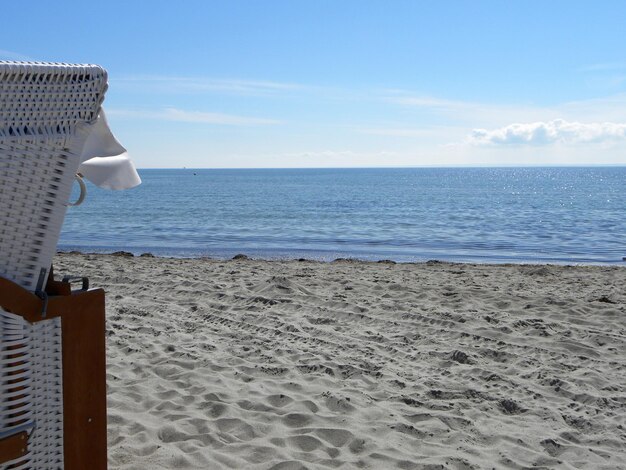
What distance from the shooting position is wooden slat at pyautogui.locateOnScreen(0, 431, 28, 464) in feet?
6.05

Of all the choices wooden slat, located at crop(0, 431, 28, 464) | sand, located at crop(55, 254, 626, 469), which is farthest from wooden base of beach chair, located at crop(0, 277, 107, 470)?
sand, located at crop(55, 254, 626, 469)

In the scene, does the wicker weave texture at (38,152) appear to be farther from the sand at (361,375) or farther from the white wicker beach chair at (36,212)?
the sand at (361,375)

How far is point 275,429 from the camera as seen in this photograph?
377cm

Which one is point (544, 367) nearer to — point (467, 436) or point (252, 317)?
point (467, 436)

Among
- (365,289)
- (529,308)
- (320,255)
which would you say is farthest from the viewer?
(320,255)

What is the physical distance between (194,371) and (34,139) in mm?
3121

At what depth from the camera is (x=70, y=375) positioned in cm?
202

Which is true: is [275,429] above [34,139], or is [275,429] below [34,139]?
below

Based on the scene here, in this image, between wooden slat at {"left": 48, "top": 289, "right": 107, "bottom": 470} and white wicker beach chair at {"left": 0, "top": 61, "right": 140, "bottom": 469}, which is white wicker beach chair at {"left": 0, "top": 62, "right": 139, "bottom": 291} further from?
wooden slat at {"left": 48, "top": 289, "right": 107, "bottom": 470}

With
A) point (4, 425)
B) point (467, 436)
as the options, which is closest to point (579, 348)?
point (467, 436)

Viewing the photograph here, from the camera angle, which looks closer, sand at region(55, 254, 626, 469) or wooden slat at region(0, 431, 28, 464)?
wooden slat at region(0, 431, 28, 464)

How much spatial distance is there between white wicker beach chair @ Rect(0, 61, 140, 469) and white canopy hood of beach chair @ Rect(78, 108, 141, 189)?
0.35 feet

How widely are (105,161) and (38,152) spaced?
40 cm

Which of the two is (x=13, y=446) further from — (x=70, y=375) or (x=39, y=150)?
(x=39, y=150)
